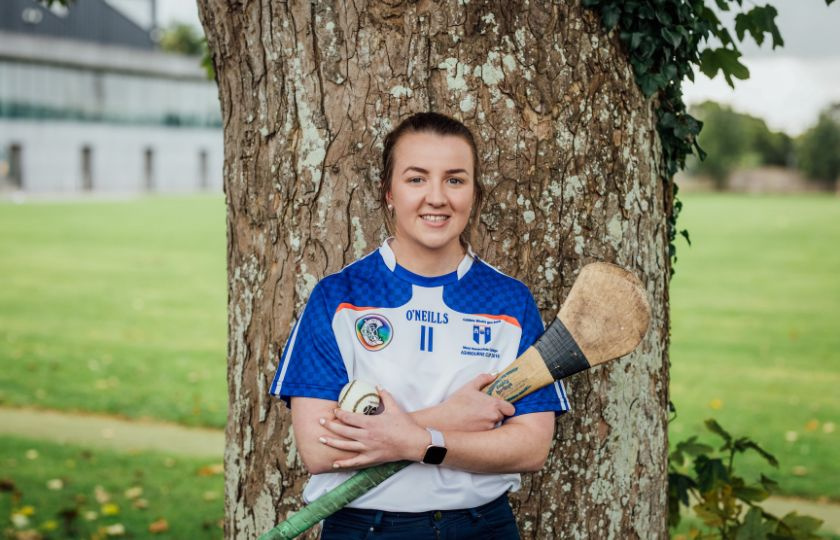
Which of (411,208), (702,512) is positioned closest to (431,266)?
(411,208)

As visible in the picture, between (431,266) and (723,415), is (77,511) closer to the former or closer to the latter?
(431,266)

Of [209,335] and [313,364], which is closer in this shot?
[313,364]

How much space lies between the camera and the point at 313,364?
214 centimetres

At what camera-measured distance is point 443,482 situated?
2.15 meters

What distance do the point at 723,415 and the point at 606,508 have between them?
5087 millimetres

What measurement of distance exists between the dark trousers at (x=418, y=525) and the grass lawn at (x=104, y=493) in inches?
124

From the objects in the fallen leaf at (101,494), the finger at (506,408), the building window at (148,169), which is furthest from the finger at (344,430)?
the building window at (148,169)

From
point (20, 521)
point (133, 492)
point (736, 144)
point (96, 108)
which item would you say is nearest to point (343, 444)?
point (20, 521)

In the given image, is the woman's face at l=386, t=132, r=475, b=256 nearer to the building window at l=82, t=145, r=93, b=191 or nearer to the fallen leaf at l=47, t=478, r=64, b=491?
the fallen leaf at l=47, t=478, r=64, b=491

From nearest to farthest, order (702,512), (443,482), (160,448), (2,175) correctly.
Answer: (443,482), (702,512), (160,448), (2,175)

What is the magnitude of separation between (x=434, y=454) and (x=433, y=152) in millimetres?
730

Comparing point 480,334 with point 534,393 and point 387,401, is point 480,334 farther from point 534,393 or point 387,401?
point 387,401

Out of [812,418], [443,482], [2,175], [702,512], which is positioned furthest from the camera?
[2,175]

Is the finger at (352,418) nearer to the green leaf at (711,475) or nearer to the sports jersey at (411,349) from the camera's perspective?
the sports jersey at (411,349)
